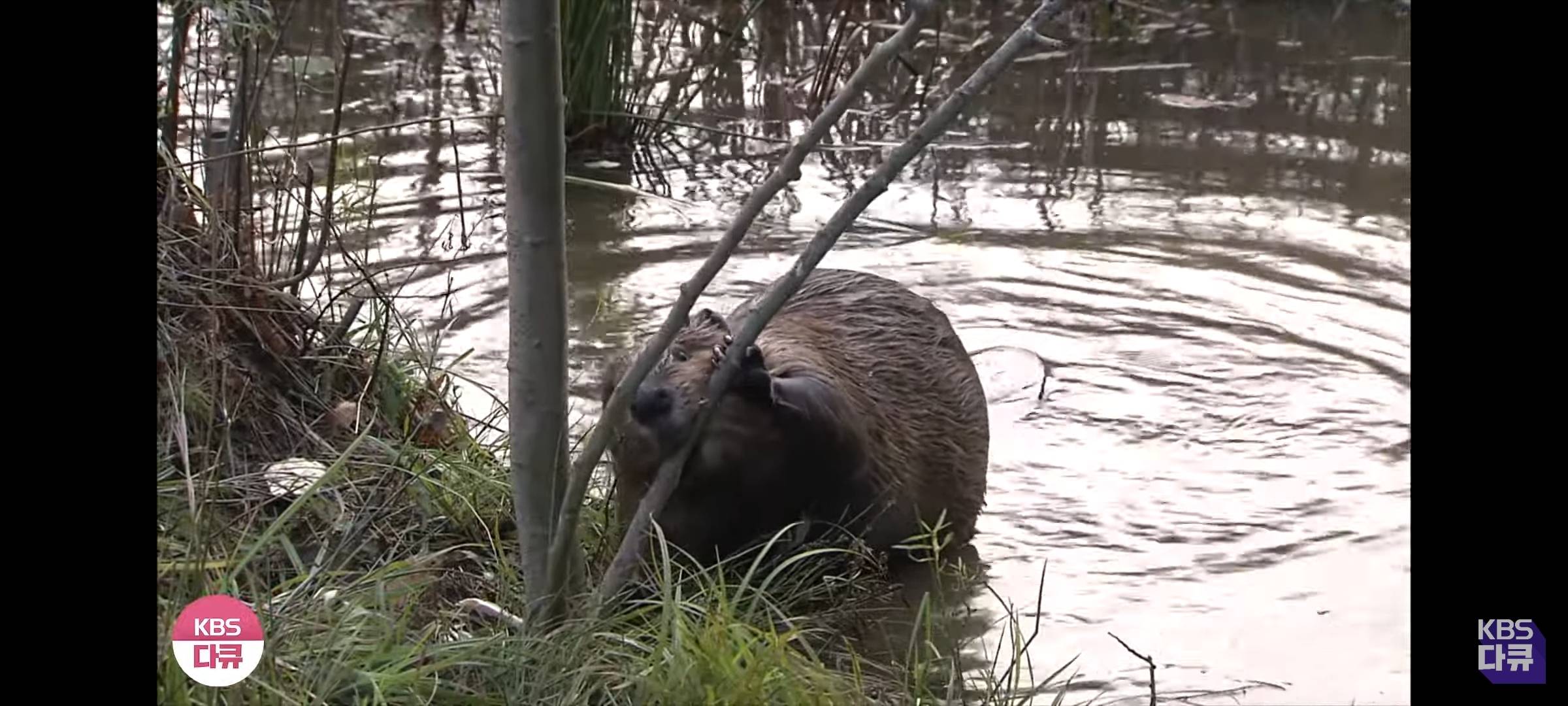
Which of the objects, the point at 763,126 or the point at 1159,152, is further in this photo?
the point at 763,126

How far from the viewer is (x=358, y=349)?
11.8 feet

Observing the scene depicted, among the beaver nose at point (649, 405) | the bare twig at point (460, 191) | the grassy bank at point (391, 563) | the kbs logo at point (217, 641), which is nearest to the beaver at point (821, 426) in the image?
the beaver nose at point (649, 405)

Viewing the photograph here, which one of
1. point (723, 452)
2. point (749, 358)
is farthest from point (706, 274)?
point (723, 452)

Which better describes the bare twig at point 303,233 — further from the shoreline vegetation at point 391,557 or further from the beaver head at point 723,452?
the beaver head at point 723,452

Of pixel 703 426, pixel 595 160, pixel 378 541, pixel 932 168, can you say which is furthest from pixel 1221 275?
pixel 378 541

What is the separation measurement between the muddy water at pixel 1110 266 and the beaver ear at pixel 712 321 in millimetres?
325

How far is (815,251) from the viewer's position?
2.38m

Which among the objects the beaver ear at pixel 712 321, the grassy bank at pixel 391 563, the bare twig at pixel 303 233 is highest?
the bare twig at pixel 303 233

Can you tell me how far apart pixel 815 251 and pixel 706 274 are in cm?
17

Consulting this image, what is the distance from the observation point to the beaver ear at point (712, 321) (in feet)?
11.0

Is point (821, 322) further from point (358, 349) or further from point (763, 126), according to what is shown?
point (763, 126)

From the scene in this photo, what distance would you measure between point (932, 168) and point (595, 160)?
4.27ft

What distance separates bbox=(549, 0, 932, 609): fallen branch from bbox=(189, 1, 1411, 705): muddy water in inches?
32.7

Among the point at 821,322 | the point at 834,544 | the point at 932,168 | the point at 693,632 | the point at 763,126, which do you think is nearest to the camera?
the point at 693,632
